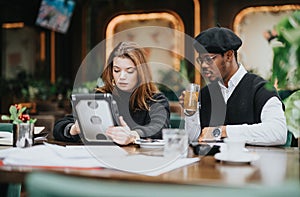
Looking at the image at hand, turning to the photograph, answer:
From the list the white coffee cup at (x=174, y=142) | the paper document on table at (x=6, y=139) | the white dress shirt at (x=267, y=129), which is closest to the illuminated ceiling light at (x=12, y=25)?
the paper document on table at (x=6, y=139)

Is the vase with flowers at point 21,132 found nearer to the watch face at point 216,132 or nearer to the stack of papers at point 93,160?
the stack of papers at point 93,160

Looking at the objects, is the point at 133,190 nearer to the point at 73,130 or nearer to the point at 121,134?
the point at 121,134

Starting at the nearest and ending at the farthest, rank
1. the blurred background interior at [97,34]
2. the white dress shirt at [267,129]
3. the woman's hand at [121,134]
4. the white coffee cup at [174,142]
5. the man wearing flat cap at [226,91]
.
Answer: the white coffee cup at [174,142], the woman's hand at [121,134], the white dress shirt at [267,129], the man wearing flat cap at [226,91], the blurred background interior at [97,34]

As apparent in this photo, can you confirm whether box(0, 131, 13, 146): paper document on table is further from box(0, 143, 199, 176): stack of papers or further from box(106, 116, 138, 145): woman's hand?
box(106, 116, 138, 145): woman's hand

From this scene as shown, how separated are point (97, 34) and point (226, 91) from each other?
678cm

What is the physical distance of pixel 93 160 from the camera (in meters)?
1.49

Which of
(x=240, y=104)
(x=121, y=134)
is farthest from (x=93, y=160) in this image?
(x=240, y=104)

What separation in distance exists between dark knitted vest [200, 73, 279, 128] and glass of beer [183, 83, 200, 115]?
0.34 meters

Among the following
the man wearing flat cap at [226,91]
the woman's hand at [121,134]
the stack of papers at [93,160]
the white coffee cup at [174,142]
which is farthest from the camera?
the man wearing flat cap at [226,91]

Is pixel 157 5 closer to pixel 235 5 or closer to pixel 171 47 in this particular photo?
pixel 171 47

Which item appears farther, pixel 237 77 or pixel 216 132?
pixel 237 77

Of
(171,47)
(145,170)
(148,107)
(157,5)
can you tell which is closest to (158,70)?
(171,47)

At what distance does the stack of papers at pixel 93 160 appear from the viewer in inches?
55.4

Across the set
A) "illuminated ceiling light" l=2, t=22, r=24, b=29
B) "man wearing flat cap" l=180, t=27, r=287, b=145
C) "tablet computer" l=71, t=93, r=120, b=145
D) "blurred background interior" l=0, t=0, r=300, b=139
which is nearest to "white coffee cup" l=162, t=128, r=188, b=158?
"tablet computer" l=71, t=93, r=120, b=145
